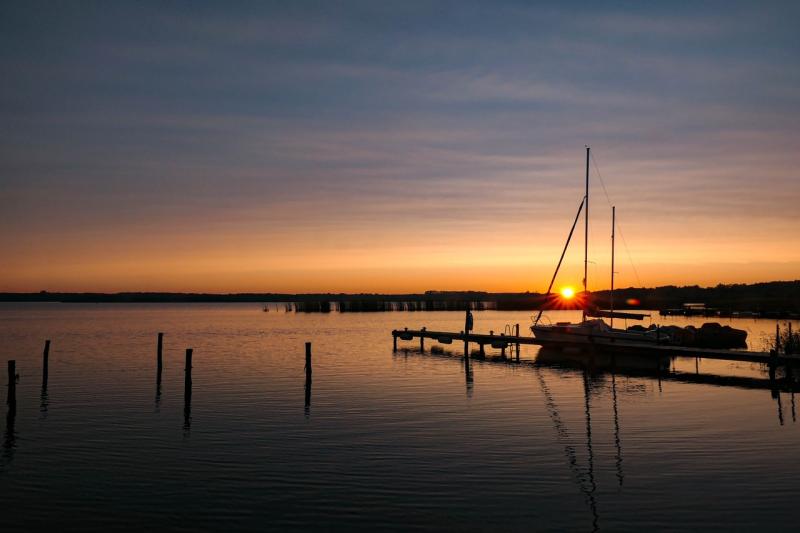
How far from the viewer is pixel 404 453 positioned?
65.5ft

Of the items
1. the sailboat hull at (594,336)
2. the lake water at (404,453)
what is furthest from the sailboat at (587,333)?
the lake water at (404,453)

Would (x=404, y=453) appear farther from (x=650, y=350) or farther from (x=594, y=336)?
(x=594, y=336)

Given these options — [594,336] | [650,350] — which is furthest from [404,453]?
[594,336]

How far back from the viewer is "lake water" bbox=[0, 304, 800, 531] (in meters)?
14.8

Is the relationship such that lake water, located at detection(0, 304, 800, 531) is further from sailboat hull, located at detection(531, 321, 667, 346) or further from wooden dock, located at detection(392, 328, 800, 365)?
sailboat hull, located at detection(531, 321, 667, 346)

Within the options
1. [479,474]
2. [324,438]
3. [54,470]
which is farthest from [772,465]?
[54,470]

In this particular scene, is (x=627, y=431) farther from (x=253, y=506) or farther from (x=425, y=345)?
(x=425, y=345)

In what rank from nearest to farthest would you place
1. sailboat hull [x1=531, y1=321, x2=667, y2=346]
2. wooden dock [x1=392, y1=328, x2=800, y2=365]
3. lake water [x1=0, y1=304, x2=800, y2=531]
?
lake water [x1=0, y1=304, x2=800, y2=531]
wooden dock [x1=392, y1=328, x2=800, y2=365]
sailboat hull [x1=531, y1=321, x2=667, y2=346]

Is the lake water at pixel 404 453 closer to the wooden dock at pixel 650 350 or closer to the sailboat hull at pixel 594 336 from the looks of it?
the wooden dock at pixel 650 350

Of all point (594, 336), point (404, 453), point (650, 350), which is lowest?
point (404, 453)

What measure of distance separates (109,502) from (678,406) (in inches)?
A: 842

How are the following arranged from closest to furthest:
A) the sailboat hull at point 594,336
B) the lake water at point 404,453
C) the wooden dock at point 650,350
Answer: the lake water at point 404,453 < the wooden dock at point 650,350 < the sailboat hull at point 594,336

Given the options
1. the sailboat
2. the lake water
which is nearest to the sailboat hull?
the sailboat

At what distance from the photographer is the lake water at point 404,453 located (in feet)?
48.4
